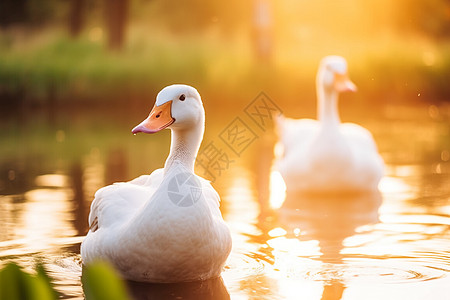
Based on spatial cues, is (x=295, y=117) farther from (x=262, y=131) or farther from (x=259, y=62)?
(x=259, y=62)

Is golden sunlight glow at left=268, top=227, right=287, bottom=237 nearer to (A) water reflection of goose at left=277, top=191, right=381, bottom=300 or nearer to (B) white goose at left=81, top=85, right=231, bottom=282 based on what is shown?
(A) water reflection of goose at left=277, top=191, right=381, bottom=300

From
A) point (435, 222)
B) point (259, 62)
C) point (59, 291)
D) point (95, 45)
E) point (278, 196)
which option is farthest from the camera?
point (95, 45)

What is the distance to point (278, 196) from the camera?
26.2 ft

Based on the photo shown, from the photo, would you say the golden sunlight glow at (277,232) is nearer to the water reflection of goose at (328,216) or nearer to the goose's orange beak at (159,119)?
the water reflection of goose at (328,216)

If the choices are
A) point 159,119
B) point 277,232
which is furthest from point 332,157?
point 159,119

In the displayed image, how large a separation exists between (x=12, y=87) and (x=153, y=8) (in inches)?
1016

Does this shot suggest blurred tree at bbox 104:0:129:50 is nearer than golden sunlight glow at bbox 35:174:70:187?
No

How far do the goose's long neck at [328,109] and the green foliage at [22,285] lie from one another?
23.5 feet

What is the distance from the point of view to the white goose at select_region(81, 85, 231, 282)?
4129 millimetres

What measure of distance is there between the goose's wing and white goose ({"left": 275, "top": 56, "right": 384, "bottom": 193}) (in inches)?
129

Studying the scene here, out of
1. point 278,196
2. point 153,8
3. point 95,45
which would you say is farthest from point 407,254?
point 153,8

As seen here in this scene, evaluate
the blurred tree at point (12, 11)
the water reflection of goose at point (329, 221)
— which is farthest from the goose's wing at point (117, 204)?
the blurred tree at point (12, 11)

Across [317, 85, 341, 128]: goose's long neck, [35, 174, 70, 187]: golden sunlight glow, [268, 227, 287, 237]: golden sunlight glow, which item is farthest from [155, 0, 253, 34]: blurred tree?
[268, 227, 287, 237]: golden sunlight glow

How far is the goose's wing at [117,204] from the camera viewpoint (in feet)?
15.1
